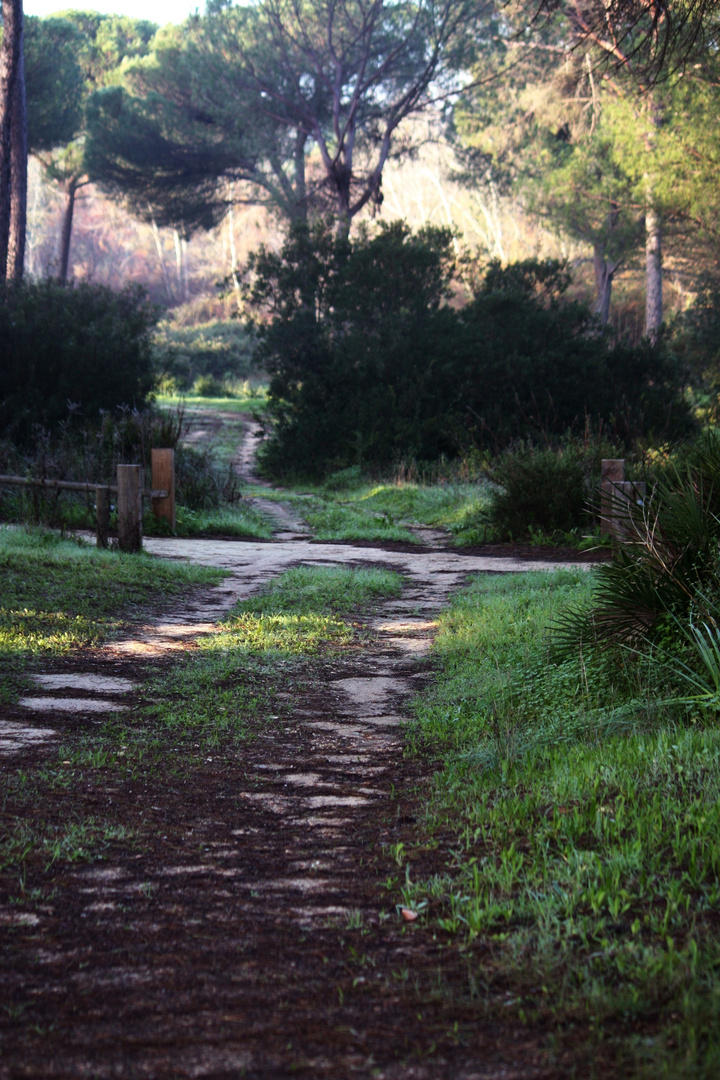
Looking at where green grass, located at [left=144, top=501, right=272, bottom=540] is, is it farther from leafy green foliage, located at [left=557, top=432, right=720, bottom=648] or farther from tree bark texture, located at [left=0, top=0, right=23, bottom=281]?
tree bark texture, located at [left=0, top=0, right=23, bottom=281]

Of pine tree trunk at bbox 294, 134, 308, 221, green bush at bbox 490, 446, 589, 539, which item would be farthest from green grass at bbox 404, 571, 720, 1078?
pine tree trunk at bbox 294, 134, 308, 221

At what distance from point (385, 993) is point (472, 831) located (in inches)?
35.2

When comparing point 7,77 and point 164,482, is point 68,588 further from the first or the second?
point 7,77

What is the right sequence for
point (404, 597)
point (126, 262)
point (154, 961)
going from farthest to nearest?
point (126, 262), point (404, 597), point (154, 961)

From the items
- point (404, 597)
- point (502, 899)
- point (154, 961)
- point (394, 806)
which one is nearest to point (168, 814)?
point (394, 806)

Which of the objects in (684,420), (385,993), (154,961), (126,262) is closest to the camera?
(385,993)

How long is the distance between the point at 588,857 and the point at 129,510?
6902mm

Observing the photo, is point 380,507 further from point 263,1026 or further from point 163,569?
point 263,1026

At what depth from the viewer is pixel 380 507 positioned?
1424cm

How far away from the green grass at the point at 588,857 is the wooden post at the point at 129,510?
16.5 feet

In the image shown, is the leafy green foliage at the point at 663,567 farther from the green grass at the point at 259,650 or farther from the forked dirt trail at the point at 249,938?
the green grass at the point at 259,650

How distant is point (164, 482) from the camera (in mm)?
10555

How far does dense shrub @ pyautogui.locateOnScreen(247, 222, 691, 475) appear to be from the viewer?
17453mm

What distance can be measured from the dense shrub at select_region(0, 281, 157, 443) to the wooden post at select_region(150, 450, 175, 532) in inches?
196
